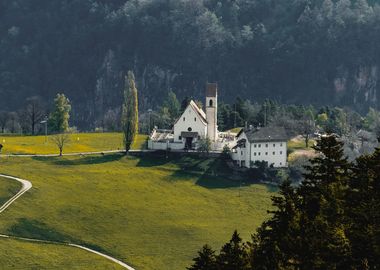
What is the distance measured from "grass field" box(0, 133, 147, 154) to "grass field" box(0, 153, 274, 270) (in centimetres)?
589

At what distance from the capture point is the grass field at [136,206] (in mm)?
80625

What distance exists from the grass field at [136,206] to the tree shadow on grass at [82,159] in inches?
5.6

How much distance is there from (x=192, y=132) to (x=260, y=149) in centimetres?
1208

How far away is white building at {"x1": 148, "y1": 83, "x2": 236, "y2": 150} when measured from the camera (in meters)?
120

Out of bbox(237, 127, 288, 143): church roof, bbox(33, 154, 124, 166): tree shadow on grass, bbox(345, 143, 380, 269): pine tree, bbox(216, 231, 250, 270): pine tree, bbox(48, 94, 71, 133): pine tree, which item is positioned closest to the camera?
bbox(345, 143, 380, 269): pine tree

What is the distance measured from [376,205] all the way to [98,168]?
260 ft

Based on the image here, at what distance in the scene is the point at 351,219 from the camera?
29.9 m

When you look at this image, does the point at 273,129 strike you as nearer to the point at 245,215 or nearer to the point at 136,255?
the point at 245,215

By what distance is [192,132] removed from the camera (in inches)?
4751

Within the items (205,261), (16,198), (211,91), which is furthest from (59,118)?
(205,261)

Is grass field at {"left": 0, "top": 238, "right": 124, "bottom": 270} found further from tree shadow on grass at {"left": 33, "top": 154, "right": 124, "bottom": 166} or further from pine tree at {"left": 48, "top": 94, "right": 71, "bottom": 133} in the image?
pine tree at {"left": 48, "top": 94, "right": 71, "bottom": 133}

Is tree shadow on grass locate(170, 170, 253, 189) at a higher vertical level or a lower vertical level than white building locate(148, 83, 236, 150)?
lower

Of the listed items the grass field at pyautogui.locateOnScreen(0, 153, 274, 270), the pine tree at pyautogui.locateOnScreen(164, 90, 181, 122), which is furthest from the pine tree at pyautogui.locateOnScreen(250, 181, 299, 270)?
the pine tree at pyautogui.locateOnScreen(164, 90, 181, 122)

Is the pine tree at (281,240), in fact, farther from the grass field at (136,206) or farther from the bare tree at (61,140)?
the bare tree at (61,140)
